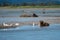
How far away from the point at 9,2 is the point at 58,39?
648cm

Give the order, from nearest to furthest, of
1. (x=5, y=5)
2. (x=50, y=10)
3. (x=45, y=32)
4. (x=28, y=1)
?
(x=45, y=32) < (x=28, y=1) < (x=5, y=5) < (x=50, y=10)

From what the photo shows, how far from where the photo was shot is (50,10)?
1183cm

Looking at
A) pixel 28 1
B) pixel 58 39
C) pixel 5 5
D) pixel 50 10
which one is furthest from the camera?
pixel 50 10

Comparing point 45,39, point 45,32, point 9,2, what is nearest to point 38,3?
point 9,2

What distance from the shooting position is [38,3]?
33.9 feet

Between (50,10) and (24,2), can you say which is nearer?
(24,2)

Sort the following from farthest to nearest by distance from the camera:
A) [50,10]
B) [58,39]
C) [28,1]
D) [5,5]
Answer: [50,10] → [5,5] → [28,1] → [58,39]

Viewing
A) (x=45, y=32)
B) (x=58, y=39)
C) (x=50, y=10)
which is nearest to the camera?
(x=58, y=39)

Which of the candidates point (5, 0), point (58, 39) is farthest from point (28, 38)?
point (5, 0)

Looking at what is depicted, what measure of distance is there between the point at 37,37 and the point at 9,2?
6216 millimetres

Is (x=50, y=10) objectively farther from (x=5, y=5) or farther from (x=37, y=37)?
(x=37, y=37)

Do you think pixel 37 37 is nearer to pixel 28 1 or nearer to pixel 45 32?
pixel 45 32

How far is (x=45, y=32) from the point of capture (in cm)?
470

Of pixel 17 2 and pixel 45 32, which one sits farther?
pixel 17 2
